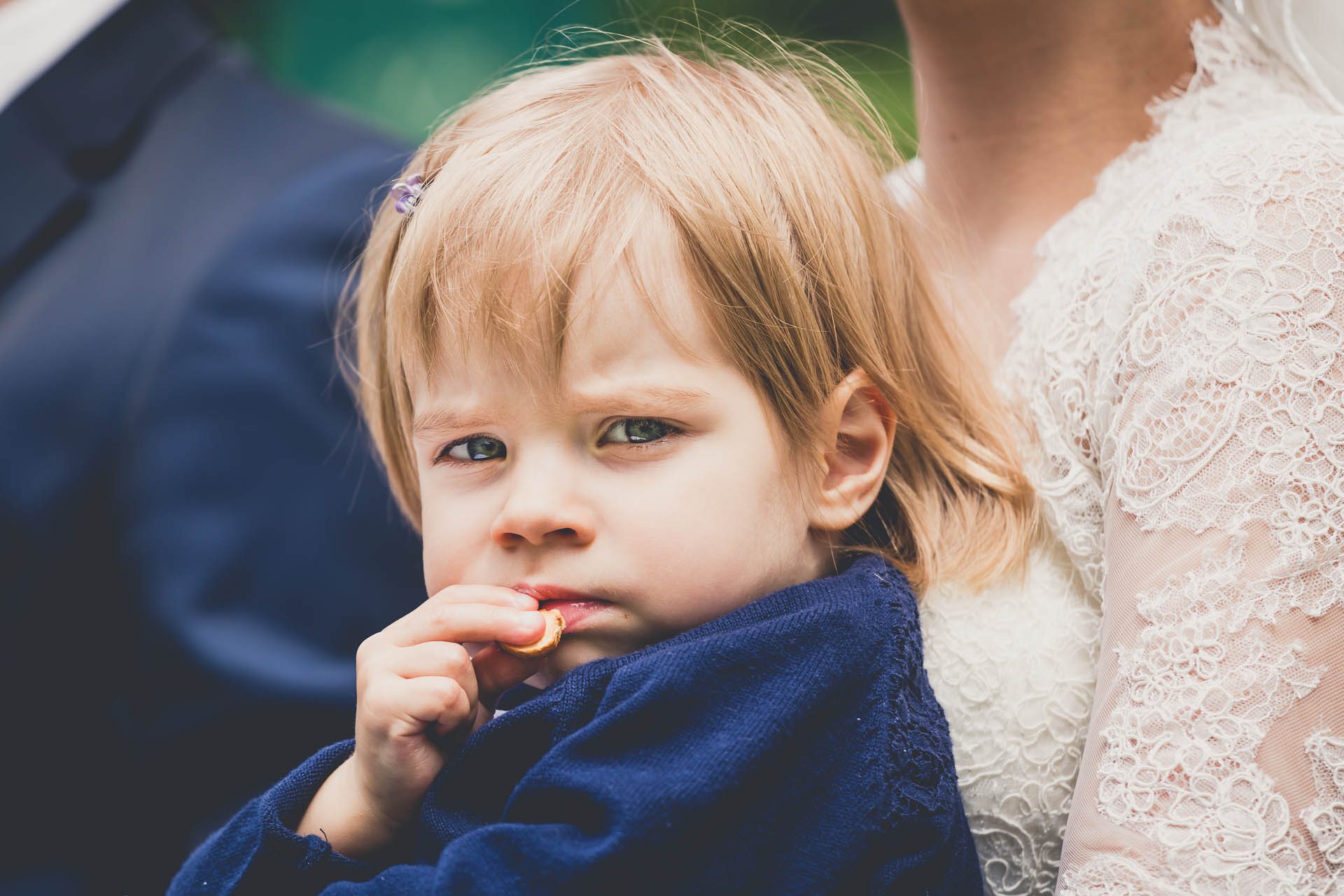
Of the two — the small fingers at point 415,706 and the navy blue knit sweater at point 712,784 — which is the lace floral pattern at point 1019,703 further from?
the small fingers at point 415,706

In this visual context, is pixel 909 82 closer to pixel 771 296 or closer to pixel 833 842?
pixel 771 296

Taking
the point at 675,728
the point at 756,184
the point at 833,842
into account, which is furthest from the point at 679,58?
the point at 833,842

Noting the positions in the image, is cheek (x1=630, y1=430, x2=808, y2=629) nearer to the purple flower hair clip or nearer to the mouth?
the mouth

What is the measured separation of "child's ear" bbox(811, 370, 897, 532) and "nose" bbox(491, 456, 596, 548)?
0.99 feet

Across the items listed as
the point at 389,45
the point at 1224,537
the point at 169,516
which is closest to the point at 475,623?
the point at 1224,537

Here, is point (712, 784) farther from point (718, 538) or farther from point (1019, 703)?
point (1019, 703)

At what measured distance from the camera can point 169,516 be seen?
2262 mm

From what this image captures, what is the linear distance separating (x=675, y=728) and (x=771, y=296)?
0.50 metres

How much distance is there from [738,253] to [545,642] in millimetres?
481

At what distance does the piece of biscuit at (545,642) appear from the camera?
122cm

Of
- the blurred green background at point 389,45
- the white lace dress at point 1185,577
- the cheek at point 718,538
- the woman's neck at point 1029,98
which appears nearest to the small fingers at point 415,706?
the cheek at point 718,538

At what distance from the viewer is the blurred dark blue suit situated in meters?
2.24

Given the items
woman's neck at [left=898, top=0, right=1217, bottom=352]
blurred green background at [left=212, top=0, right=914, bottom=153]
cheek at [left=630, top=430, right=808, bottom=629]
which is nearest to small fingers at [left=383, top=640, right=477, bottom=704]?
cheek at [left=630, top=430, right=808, bottom=629]

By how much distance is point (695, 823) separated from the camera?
3.67 feet
